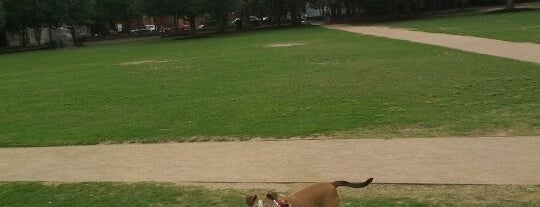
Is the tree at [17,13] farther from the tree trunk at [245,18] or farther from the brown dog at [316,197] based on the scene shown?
the brown dog at [316,197]

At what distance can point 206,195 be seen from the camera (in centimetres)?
690

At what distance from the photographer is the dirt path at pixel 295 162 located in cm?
725

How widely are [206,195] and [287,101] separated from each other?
22.9 feet

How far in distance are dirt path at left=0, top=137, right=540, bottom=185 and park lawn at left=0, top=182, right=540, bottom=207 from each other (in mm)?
301

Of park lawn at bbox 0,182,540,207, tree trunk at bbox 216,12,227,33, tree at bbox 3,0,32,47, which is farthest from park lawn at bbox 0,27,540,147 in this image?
tree at bbox 3,0,32,47

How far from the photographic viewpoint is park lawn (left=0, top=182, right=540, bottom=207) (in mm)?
6238

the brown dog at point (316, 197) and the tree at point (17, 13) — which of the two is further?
the tree at point (17, 13)

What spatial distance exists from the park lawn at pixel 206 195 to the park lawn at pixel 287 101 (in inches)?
109

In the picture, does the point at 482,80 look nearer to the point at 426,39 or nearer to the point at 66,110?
the point at 66,110

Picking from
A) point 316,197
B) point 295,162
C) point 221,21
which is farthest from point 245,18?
point 316,197

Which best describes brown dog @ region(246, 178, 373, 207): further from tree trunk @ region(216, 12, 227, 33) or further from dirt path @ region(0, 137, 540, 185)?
tree trunk @ region(216, 12, 227, 33)

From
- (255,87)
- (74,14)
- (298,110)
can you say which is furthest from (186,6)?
(298,110)

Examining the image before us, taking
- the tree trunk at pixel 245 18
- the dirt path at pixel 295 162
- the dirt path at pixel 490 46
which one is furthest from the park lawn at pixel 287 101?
the tree trunk at pixel 245 18

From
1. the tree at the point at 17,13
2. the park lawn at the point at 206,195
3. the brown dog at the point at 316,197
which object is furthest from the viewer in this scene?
the tree at the point at 17,13
